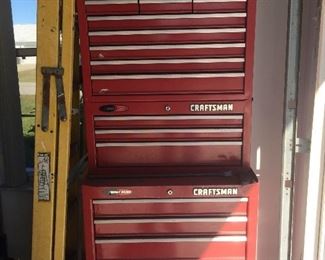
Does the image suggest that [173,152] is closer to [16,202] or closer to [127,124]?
[127,124]

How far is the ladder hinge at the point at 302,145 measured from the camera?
1850mm

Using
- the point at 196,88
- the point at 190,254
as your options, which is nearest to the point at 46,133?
the point at 196,88

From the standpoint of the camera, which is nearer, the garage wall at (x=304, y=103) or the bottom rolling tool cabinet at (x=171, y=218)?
the bottom rolling tool cabinet at (x=171, y=218)

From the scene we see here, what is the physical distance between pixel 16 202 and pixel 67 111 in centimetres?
109

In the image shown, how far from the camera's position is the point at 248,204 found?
5.22ft

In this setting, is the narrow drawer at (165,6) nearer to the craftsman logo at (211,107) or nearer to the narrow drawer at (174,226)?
the craftsman logo at (211,107)

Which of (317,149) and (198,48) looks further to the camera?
(317,149)

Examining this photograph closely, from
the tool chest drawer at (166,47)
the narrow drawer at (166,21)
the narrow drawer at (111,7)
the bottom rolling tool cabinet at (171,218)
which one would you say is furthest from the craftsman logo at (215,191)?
the narrow drawer at (111,7)

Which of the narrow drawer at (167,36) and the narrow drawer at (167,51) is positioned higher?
the narrow drawer at (167,36)

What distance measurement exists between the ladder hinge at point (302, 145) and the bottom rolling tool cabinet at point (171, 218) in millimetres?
433

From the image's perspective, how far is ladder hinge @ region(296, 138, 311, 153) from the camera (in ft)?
6.07

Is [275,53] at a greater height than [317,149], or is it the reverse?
[275,53]

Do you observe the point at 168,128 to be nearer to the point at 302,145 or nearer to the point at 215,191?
the point at 215,191

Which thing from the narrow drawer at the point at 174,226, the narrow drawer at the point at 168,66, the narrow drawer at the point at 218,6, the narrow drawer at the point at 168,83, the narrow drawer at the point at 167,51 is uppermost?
the narrow drawer at the point at 218,6
